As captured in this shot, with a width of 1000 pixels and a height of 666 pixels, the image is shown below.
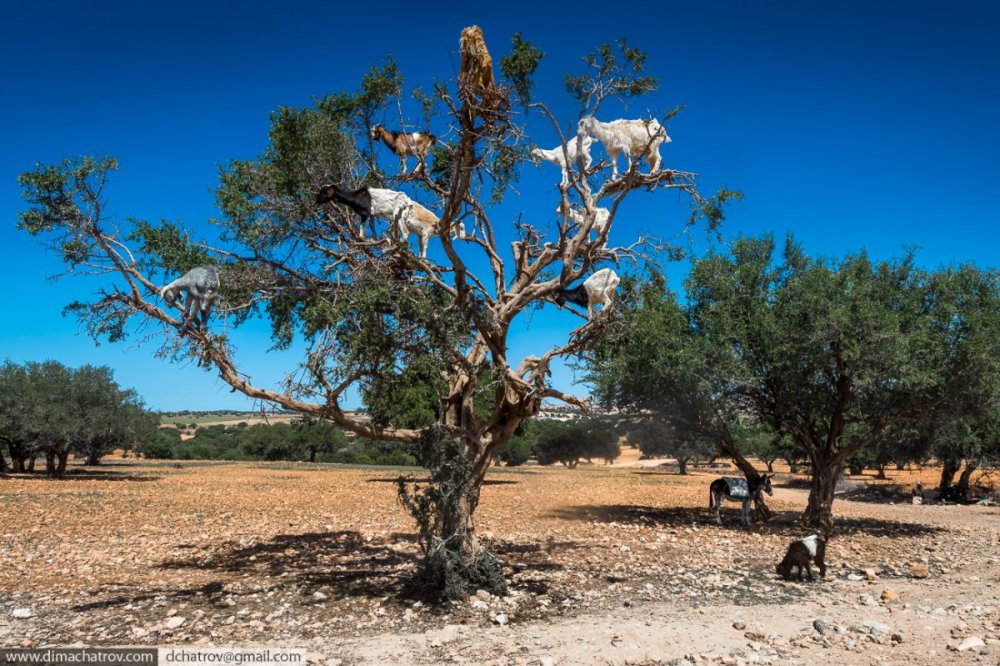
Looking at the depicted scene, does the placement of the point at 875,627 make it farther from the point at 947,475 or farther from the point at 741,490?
the point at 947,475

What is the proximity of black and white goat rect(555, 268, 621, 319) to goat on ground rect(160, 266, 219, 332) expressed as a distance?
17.3 ft

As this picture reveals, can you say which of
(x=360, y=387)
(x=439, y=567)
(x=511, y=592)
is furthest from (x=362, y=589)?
(x=360, y=387)

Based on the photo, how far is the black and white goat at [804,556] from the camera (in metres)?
12.0

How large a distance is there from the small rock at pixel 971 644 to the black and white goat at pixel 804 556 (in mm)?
→ 3847

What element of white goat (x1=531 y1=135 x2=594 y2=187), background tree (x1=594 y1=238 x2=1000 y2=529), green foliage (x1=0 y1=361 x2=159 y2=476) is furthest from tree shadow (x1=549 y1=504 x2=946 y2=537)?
green foliage (x1=0 y1=361 x2=159 y2=476)

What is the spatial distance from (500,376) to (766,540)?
406 inches

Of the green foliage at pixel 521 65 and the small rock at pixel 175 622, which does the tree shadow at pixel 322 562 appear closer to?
the small rock at pixel 175 622

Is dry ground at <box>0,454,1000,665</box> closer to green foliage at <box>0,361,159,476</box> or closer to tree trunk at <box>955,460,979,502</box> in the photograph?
tree trunk at <box>955,460,979,502</box>

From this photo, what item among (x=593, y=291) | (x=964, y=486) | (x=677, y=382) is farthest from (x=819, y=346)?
(x=964, y=486)

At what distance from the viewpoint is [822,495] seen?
19266 mm

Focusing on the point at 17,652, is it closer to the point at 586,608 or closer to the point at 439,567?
the point at 439,567

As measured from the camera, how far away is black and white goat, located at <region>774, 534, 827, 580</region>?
12000 mm

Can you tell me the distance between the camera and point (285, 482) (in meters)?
33.8

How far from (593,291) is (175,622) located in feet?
24.8
